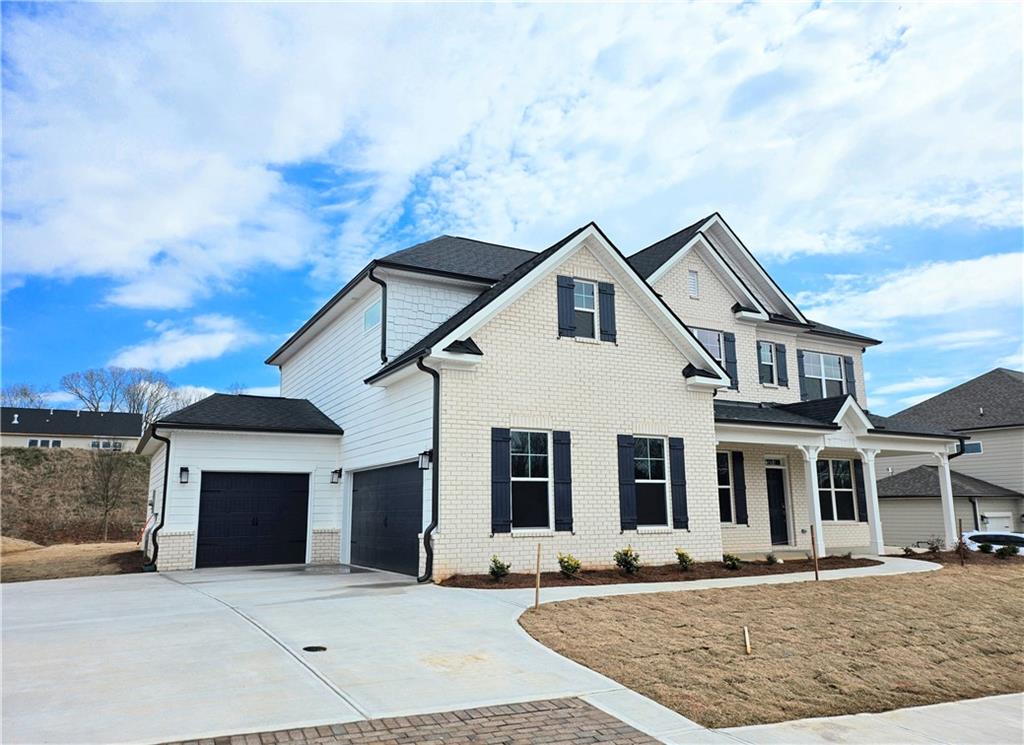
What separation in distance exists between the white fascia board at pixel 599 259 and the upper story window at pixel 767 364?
5.59 metres

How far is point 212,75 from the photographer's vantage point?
11.8 metres

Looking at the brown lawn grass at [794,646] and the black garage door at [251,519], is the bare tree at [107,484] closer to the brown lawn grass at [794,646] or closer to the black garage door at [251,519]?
the black garage door at [251,519]

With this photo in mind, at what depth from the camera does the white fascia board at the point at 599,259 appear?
13066 mm

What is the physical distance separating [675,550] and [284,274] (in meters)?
22.2

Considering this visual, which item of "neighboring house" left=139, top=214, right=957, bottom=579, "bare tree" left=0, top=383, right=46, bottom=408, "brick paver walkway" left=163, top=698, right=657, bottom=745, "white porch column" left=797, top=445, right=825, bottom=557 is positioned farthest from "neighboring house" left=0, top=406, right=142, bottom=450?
"brick paver walkway" left=163, top=698, right=657, bottom=745

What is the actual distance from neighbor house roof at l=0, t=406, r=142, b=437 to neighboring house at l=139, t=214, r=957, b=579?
4342cm

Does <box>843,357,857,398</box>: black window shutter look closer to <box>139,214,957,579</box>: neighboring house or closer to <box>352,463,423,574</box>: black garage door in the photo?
<box>139,214,957,579</box>: neighboring house

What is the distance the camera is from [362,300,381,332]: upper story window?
53.4ft

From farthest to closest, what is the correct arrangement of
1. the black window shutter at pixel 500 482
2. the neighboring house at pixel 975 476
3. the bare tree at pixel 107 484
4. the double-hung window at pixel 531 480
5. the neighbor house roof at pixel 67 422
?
the neighbor house roof at pixel 67 422 → the bare tree at pixel 107 484 → the neighboring house at pixel 975 476 → the double-hung window at pixel 531 480 → the black window shutter at pixel 500 482

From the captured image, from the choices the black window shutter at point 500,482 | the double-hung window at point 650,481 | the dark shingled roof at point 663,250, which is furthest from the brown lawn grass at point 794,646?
the dark shingled roof at point 663,250

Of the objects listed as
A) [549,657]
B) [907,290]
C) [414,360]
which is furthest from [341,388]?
[907,290]

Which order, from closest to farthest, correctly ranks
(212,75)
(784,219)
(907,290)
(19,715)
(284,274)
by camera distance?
(19,715), (212,75), (784,219), (907,290), (284,274)

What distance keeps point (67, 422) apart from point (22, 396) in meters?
11.9

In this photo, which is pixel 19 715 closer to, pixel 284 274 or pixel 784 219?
pixel 784 219
